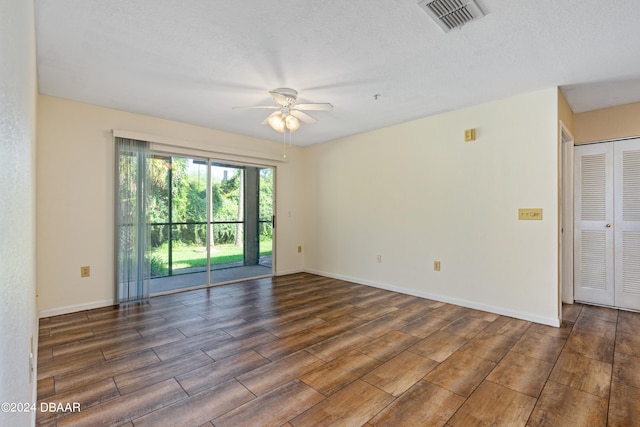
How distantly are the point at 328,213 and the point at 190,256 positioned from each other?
2.35 metres

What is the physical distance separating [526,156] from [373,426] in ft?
9.95

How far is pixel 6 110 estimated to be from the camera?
2.49ft

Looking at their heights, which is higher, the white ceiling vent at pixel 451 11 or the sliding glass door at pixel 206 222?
the white ceiling vent at pixel 451 11

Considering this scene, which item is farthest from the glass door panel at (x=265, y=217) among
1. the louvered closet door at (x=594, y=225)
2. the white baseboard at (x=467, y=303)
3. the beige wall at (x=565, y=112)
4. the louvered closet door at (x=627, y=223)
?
the louvered closet door at (x=627, y=223)

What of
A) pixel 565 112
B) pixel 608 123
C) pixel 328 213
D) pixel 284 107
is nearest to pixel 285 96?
pixel 284 107

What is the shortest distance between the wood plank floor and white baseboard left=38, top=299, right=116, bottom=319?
0.15 meters

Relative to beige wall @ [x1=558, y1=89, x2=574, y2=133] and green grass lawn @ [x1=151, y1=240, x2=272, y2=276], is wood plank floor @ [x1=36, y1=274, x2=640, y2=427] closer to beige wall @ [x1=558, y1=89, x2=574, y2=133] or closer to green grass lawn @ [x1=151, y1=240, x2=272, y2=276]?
green grass lawn @ [x1=151, y1=240, x2=272, y2=276]

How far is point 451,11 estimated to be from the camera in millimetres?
1865

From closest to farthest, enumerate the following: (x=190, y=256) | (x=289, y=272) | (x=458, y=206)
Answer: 1. (x=458, y=206)
2. (x=190, y=256)
3. (x=289, y=272)

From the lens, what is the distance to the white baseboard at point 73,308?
3.20 meters

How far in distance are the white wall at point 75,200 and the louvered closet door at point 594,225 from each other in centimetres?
539

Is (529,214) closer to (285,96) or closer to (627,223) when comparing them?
(627,223)

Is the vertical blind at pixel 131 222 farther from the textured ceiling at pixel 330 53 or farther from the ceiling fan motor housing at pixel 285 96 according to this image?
the ceiling fan motor housing at pixel 285 96

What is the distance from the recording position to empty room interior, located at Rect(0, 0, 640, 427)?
70.9 inches
